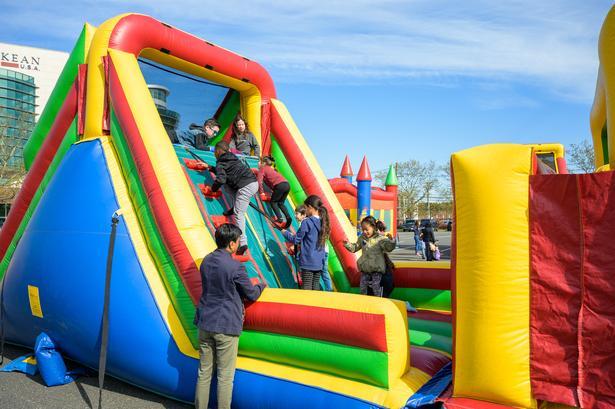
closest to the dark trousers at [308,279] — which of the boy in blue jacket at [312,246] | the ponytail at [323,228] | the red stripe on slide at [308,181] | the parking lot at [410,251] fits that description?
the boy in blue jacket at [312,246]

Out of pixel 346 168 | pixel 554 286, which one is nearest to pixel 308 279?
pixel 554 286

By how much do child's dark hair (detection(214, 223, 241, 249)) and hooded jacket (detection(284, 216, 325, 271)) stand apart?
58.8 inches

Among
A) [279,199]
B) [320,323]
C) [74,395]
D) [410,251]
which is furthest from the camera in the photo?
[410,251]

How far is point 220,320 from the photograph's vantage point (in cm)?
289

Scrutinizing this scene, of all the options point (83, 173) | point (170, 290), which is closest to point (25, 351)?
point (83, 173)

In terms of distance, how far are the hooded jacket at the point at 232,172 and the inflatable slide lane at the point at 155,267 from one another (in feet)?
1.35

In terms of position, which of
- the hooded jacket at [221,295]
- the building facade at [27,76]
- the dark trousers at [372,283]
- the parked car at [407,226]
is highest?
the building facade at [27,76]

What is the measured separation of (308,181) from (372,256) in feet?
5.04

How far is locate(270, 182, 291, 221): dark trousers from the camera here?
5.22 metres

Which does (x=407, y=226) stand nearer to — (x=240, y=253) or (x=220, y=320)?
(x=240, y=253)

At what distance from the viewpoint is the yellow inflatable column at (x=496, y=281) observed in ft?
8.05

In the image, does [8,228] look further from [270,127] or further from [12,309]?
[270,127]

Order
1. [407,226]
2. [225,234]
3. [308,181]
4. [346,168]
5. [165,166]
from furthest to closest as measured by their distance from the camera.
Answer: [407,226] < [346,168] < [308,181] < [165,166] < [225,234]

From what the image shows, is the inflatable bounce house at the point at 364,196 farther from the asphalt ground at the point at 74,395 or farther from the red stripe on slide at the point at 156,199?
the asphalt ground at the point at 74,395
